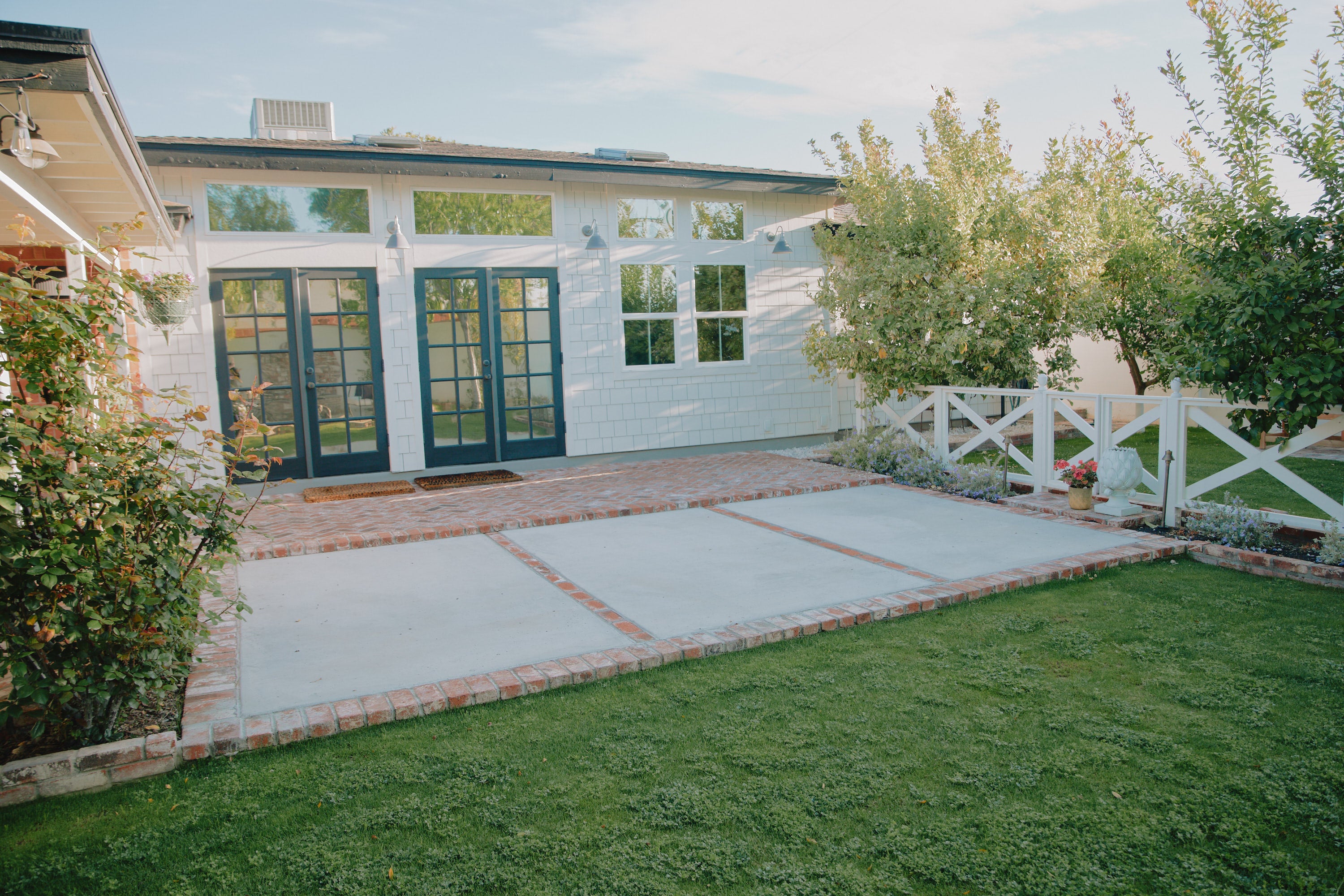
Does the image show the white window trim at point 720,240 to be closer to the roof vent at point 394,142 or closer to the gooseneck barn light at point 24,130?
the roof vent at point 394,142

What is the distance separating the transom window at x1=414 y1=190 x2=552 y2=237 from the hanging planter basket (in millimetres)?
2543

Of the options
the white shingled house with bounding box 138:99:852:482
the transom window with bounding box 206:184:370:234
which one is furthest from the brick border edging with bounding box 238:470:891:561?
the transom window with bounding box 206:184:370:234

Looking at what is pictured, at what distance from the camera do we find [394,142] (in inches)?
341

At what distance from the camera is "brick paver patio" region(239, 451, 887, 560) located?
6.40m

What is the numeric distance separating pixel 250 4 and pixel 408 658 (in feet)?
60.3

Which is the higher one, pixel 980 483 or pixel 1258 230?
pixel 1258 230

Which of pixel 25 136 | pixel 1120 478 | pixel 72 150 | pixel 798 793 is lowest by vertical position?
pixel 798 793

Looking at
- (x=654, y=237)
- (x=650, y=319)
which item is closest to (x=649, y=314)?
(x=650, y=319)

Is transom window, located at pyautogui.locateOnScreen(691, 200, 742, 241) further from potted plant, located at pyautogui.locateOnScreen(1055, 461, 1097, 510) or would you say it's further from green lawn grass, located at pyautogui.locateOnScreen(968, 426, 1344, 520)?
potted plant, located at pyautogui.locateOnScreen(1055, 461, 1097, 510)

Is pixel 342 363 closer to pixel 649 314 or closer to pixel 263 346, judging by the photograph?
pixel 263 346

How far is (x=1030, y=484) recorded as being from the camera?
774 centimetres

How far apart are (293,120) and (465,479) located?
461 cm

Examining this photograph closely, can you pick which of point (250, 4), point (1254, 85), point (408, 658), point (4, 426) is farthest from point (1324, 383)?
point (250, 4)

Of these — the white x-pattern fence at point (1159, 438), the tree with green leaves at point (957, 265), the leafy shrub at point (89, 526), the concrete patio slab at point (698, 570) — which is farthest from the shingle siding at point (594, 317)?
the leafy shrub at point (89, 526)
